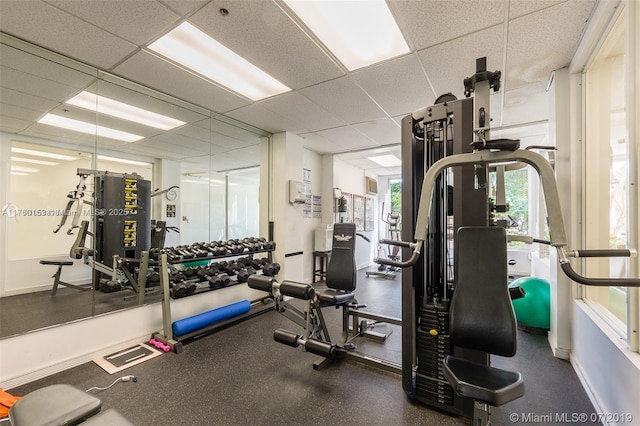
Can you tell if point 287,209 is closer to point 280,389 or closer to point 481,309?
point 280,389

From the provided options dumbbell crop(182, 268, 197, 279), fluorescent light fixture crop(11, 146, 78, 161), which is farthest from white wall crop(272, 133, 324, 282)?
fluorescent light fixture crop(11, 146, 78, 161)

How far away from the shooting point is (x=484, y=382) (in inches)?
51.7

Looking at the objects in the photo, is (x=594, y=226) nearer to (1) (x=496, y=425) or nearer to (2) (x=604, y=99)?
(2) (x=604, y=99)

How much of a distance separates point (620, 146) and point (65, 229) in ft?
17.0

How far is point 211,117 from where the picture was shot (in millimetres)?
3908

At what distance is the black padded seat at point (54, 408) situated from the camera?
3.20 ft

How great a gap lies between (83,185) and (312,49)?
2.75 meters

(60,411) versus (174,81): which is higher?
(174,81)

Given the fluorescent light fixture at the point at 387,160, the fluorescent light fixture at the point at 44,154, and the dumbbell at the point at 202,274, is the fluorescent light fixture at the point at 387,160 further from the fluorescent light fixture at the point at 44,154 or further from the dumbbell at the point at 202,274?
the fluorescent light fixture at the point at 44,154

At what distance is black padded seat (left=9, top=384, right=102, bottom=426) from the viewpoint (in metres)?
0.97

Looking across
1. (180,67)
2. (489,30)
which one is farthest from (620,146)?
(180,67)

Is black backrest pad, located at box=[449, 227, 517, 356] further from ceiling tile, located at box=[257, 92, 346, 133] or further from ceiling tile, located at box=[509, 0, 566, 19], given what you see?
ceiling tile, located at box=[257, 92, 346, 133]

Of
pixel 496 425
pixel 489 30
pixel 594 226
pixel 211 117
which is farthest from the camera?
pixel 211 117

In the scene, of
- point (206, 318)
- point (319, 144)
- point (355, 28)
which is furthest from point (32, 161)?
point (319, 144)
